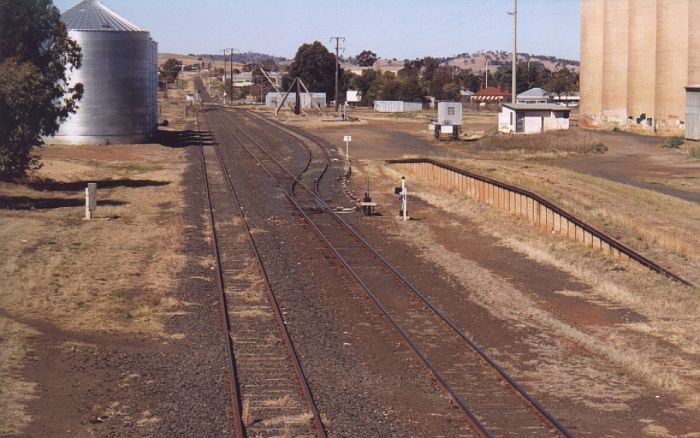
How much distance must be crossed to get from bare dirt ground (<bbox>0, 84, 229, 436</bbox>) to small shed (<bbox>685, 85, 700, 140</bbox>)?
42.1 meters

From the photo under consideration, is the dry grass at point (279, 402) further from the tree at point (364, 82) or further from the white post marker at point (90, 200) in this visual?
the tree at point (364, 82)

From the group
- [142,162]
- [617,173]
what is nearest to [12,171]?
[142,162]

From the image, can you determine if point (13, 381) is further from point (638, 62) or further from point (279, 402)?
point (638, 62)

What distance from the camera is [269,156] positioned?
52.0 m

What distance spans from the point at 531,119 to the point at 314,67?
96.9 meters

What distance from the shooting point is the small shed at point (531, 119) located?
215ft

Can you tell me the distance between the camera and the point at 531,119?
216ft

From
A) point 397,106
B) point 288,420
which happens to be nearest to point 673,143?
point 288,420

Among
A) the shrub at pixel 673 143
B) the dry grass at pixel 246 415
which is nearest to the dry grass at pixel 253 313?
the dry grass at pixel 246 415

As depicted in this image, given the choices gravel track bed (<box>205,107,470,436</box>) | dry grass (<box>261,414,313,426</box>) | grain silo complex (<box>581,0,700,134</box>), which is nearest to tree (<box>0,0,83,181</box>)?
gravel track bed (<box>205,107,470,436</box>)

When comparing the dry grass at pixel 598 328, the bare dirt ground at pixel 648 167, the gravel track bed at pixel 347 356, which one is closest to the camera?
the gravel track bed at pixel 347 356

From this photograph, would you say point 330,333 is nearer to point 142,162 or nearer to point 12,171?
point 12,171

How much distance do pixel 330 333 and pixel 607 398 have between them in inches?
190

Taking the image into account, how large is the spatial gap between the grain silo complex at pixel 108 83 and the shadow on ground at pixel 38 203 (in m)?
27.4
